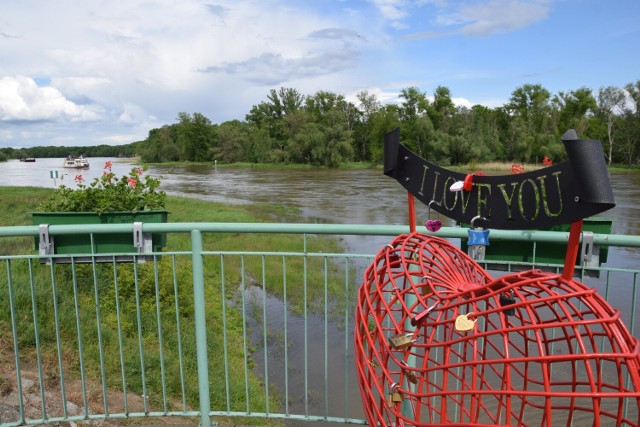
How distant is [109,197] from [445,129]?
186ft

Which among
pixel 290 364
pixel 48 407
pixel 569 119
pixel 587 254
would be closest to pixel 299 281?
pixel 290 364

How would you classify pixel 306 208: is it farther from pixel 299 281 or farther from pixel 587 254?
pixel 587 254

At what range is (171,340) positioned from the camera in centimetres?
572

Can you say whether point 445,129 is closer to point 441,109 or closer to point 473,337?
point 441,109

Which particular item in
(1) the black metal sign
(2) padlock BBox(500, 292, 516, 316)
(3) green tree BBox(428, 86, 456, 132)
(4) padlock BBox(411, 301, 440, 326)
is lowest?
(4) padlock BBox(411, 301, 440, 326)

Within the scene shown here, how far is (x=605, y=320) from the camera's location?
→ 1222 millimetres

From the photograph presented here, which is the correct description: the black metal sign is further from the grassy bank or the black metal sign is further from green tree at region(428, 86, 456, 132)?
green tree at region(428, 86, 456, 132)

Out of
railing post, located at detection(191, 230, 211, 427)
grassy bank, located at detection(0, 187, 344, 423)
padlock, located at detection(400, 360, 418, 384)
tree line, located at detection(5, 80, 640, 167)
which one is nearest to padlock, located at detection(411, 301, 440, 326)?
padlock, located at detection(400, 360, 418, 384)

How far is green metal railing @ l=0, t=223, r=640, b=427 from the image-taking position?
279cm

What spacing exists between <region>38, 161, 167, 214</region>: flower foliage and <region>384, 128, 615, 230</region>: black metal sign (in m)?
3.85

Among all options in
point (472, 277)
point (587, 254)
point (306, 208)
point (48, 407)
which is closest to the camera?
point (472, 277)

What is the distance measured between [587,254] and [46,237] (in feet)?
9.15

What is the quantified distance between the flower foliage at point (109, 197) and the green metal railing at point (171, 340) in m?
0.66

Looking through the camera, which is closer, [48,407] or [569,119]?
[48,407]
